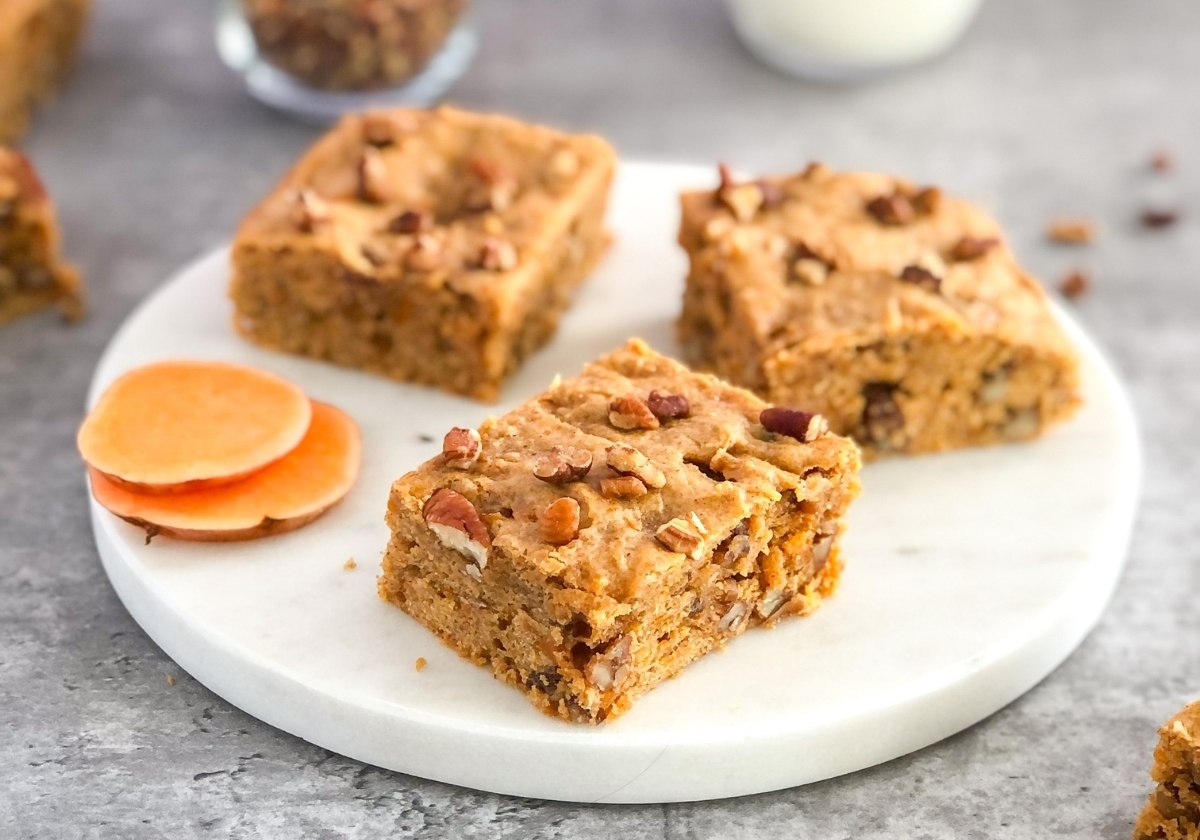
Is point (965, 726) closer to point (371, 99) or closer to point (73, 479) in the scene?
point (73, 479)

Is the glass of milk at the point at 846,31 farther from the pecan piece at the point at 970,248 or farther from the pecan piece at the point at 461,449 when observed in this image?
the pecan piece at the point at 461,449

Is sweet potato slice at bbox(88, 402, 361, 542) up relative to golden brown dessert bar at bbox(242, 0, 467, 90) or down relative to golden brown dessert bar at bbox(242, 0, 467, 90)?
down

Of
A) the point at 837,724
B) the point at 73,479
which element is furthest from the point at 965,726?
the point at 73,479

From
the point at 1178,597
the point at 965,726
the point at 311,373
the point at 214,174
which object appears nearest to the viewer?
the point at 965,726

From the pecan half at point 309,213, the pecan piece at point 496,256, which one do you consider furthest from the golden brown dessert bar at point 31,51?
the pecan piece at point 496,256

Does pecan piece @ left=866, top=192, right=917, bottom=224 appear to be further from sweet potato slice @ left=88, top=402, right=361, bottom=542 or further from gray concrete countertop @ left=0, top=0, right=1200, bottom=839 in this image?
sweet potato slice @ left=88, top=402, right=361, bottom=542

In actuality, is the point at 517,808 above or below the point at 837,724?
below

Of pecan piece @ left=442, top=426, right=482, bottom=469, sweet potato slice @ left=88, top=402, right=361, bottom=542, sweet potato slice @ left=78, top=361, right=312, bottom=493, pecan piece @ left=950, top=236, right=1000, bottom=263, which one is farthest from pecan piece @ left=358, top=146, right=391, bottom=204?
pecan piece @ left=950, top=236, right=1000, bottom=263
